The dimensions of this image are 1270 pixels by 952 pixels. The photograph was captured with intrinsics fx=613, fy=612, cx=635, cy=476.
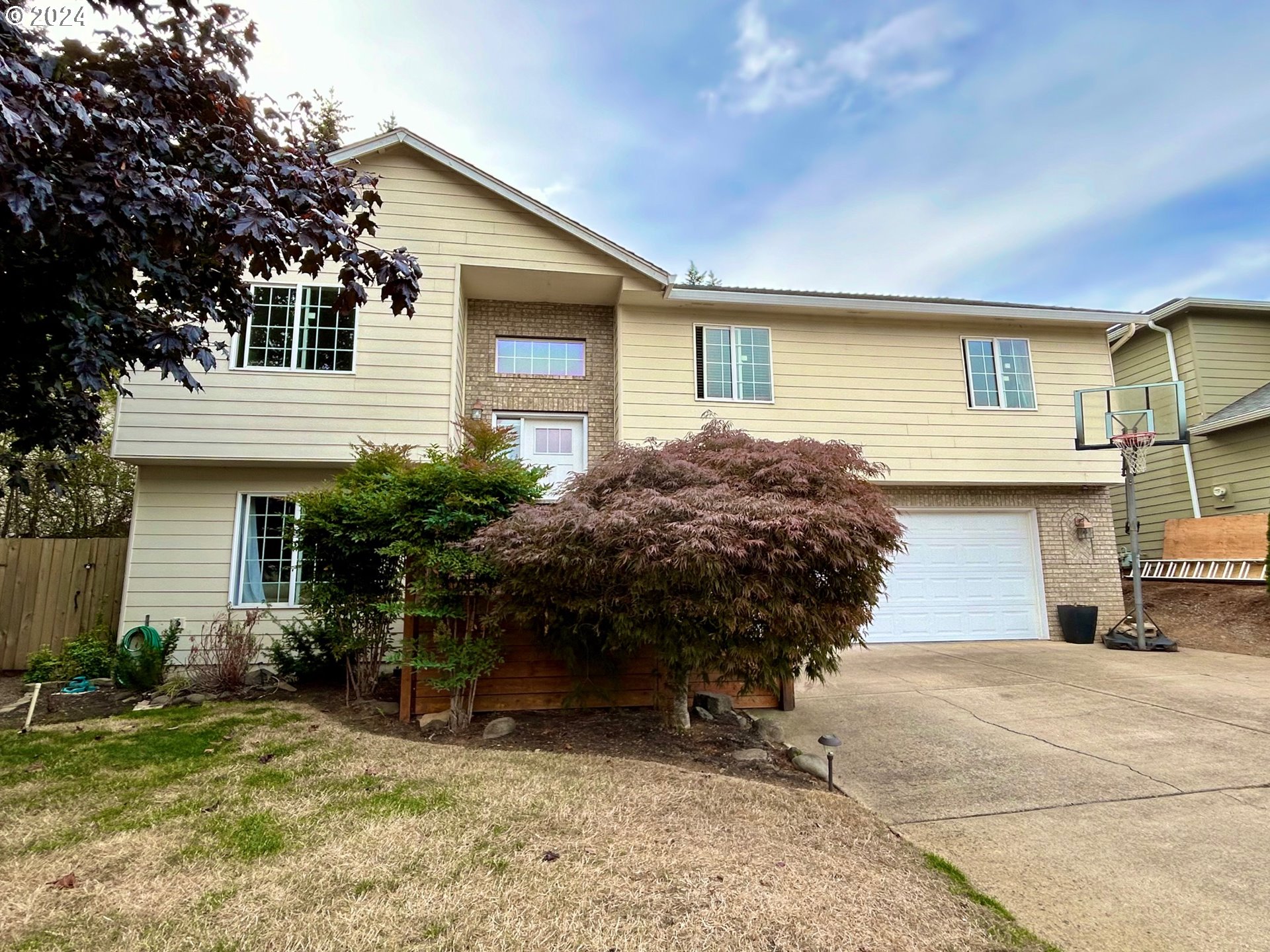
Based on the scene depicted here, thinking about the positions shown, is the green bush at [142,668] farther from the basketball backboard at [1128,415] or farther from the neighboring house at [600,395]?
the basketball backboard at [1128,415]

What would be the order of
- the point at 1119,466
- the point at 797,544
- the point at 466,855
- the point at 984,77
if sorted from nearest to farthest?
the point at 466,855 < the point at 797,544 < the point at 984,77 < the point at 1119,466

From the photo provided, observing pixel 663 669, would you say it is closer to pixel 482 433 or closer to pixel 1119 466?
pixel 482 433

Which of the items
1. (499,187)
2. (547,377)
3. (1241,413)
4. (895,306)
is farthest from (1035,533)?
(499,187)

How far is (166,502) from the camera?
8547 mm

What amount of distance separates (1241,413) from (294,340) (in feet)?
55.4

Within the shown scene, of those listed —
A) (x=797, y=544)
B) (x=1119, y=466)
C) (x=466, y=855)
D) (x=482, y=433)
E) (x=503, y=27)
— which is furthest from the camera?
(x=1119, y=466)

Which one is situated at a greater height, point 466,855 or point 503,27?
point 503,27

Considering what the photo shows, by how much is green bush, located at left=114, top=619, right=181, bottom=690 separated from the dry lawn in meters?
2.86

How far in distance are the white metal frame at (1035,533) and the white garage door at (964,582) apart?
23 millimetres

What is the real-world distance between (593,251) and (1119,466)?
32.2ft

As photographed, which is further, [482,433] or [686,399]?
[686,399]

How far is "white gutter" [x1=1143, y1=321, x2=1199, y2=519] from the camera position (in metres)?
12.9

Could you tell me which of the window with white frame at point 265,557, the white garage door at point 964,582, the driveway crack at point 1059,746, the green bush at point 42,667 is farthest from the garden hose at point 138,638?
the white garage door at point 964,582

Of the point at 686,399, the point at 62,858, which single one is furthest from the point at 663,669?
the point at 686,399
